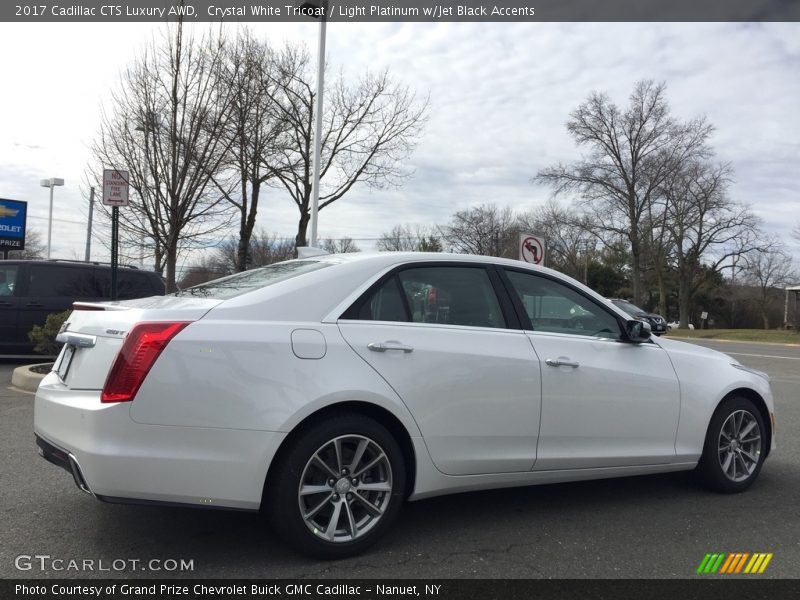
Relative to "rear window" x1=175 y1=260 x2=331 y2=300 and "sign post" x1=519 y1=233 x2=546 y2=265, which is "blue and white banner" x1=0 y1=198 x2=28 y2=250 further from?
"rear window" x1=175 y1=260 x2=331 y2=300

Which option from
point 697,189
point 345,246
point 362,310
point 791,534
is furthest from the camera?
point 345,246

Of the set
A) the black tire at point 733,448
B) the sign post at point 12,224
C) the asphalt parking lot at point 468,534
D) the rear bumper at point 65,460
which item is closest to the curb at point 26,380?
the asphalt parking lot at point 468,534

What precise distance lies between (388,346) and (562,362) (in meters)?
1.16

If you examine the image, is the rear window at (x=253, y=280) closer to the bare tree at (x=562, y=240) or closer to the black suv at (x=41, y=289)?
the black suv at (x=41, y=289)

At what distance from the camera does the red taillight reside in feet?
10.2

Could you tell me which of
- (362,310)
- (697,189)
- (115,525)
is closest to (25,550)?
(115,525)

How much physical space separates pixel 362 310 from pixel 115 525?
188 cm

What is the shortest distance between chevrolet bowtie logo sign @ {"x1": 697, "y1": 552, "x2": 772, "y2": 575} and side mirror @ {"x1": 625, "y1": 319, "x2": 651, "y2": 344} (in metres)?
1.35

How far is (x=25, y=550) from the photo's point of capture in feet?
11.3

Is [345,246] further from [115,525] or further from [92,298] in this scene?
[115,525]

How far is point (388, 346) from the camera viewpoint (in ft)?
11.7

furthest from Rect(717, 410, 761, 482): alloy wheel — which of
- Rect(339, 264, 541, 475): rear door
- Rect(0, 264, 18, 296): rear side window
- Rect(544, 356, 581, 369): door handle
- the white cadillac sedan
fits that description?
Rect(0, 264, 18, 296): rear side window

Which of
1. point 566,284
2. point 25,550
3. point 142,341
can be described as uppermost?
point 566,284

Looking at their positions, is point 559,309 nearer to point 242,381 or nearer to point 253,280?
point 253,280
